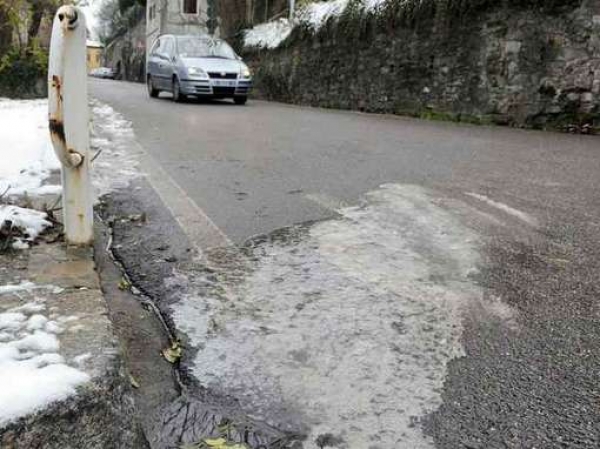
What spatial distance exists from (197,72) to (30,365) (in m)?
12.2

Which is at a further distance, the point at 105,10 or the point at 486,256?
the point at 105,10

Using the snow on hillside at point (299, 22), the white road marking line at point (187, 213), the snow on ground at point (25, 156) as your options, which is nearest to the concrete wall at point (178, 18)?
the snow on hillside at point (299, 22)

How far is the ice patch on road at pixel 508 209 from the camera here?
12.8ft

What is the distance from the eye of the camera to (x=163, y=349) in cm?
213

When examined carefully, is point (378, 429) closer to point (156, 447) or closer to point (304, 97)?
point (156, 447)

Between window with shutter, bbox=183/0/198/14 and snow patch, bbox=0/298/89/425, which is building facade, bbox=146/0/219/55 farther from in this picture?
snow patch, bbox=0/298/89/425

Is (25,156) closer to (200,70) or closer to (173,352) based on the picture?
(173,352)

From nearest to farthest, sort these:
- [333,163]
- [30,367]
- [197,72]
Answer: [30,367]
[333,163]
[197,72]

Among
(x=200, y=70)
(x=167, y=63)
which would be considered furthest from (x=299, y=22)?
(x=200, y=70)

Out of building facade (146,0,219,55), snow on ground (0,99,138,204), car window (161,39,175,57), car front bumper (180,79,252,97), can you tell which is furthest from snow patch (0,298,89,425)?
building facade (146,0,219,55)

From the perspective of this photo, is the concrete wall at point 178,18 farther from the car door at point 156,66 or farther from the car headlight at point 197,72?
the car headlight at point 197,72

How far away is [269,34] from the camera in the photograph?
18562mm

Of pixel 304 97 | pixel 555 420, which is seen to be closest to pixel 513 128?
A: pixel 304 97

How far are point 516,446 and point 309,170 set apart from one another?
4.09 metres
